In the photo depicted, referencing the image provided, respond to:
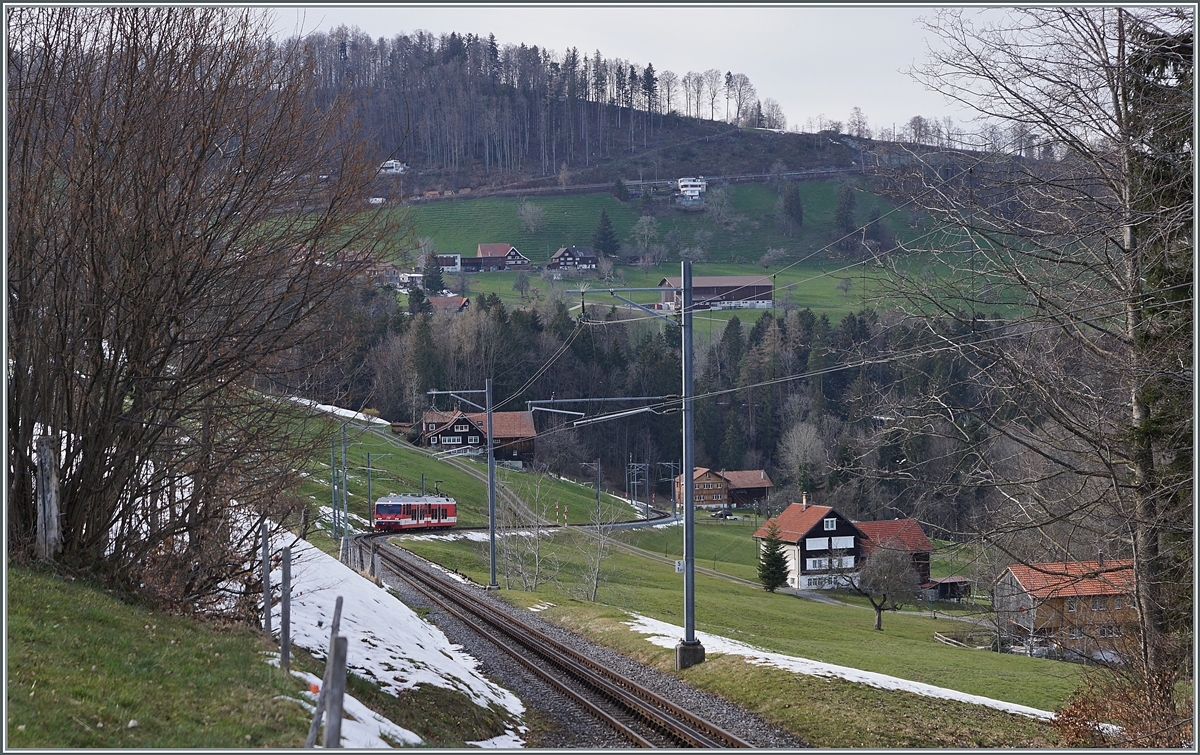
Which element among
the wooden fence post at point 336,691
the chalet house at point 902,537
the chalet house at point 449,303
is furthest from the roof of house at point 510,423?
the wooden fence post at point 336,691

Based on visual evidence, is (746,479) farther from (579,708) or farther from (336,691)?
(336,691)

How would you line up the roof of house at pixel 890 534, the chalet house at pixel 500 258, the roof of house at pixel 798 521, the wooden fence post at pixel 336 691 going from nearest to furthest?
the wooden fence post at pixel 336 691 → the roof of house at pixel 890 534 → the roof of house at pixel 798 521 → the chalet house at pixel 500 258

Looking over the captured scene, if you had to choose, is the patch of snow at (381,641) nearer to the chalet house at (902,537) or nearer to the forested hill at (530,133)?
the chalet house at (902,537)

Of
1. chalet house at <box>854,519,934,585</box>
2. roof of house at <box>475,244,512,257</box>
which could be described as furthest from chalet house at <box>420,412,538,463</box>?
roof of house at <box>475,244,512,257</box>

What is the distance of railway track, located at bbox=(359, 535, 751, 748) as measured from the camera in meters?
11.7

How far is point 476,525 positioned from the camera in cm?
5534

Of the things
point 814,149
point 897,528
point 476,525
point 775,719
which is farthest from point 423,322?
point 814,149

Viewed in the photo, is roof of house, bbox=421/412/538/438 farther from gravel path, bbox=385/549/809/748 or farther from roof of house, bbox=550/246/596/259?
gravel path, bbox=385/549/809/748

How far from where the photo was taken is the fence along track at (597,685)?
11.6m

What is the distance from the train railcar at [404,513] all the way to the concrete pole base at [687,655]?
3601 centimetres

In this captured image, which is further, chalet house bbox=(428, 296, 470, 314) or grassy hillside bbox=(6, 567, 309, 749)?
chalet house bbox=(428, 296, 470, 314)

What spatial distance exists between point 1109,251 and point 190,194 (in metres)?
11.0

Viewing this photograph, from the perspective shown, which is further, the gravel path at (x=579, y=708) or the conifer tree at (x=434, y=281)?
the conifer tree at (x=434, y=281)

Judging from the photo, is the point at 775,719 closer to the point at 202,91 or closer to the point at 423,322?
the point at 202,91
